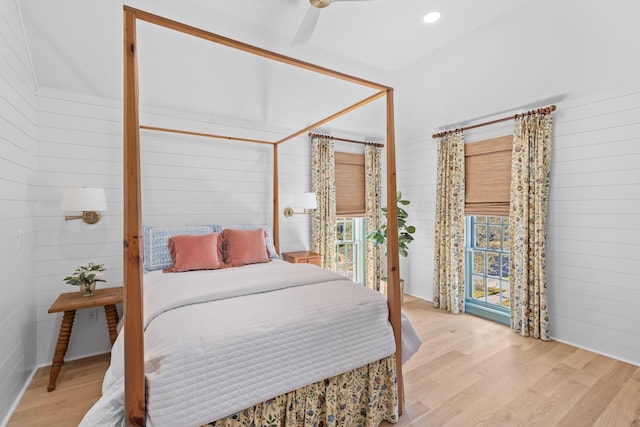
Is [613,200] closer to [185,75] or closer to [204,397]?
[204,397]

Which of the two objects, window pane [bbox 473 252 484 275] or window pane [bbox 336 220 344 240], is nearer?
window pane [bbox 473 252 484 275]

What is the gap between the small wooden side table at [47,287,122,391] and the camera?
230cm

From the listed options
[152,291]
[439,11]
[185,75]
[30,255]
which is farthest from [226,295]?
[439,11]

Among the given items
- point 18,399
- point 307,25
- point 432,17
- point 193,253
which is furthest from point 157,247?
point 432,17

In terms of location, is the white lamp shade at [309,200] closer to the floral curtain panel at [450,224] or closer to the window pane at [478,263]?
the floral curtain panel at [450,224]

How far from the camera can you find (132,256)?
121 cm

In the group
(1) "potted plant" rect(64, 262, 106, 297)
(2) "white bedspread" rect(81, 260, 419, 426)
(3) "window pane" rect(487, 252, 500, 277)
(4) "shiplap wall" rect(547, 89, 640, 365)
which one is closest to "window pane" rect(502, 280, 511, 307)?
(3) "window pane" rect(487, 252, 500, 277)

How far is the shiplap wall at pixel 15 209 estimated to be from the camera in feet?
6.29

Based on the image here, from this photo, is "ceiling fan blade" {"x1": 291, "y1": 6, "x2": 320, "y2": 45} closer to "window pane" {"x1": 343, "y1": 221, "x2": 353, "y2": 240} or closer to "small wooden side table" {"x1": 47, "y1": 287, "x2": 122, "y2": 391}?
"small wooden side table" {"x1": 47, "y1": 287, "x2": 122, "y2": 391}

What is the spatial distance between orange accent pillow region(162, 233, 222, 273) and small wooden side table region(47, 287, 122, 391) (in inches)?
18.7

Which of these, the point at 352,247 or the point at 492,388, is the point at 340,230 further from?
the point at 492,388

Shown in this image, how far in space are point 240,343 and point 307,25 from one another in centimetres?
201

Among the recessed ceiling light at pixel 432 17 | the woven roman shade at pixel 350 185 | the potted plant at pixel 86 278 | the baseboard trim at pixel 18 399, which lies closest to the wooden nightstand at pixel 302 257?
the woven roman shade at pixel 350 185

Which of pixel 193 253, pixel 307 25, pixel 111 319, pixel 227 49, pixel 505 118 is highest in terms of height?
pixel 227 49
